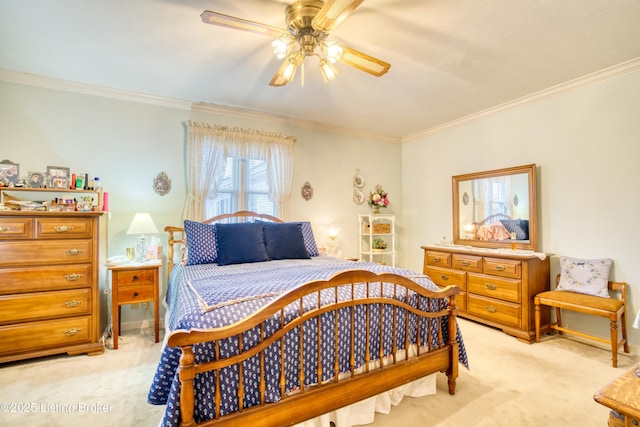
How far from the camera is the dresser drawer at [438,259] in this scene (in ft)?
12.4

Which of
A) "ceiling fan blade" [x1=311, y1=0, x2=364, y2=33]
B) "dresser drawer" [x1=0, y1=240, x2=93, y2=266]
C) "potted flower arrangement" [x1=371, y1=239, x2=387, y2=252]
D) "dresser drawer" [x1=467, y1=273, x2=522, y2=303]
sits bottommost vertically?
"dresser drawer" [x1=467, y1=273, x2=522, y2=303]

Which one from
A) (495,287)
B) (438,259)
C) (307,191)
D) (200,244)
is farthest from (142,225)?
(495,287)

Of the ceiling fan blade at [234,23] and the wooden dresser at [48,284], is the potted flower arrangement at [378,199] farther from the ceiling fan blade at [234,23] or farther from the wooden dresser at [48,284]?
the wooden dresser at [48,284]

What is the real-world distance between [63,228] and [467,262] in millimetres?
4114

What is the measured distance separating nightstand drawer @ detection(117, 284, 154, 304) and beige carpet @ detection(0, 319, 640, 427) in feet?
1.43

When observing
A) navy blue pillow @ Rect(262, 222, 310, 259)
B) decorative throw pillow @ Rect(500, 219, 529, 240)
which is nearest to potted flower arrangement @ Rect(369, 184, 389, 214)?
decorative throw pillow @ Rect(500, 219, 529, 240)

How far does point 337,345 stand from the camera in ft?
5.40

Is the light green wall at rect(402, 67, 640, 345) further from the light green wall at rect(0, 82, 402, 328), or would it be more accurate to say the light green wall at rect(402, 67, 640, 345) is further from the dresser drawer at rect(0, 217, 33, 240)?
the dresser drawer at rect(0, 217, 33, 240)

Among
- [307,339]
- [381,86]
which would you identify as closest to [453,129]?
[381,86]

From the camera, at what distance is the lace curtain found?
139 inches

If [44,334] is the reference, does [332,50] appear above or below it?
above

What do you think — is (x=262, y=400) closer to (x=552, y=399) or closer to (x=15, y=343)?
(x=552, y=399)

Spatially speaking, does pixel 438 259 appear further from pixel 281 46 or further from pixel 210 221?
pixel 281 46

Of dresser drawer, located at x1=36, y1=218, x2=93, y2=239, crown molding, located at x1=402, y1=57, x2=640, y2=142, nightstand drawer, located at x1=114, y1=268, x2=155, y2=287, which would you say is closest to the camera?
dresser drawer, located at x1=36, y1=218, x2=93, y2=239
